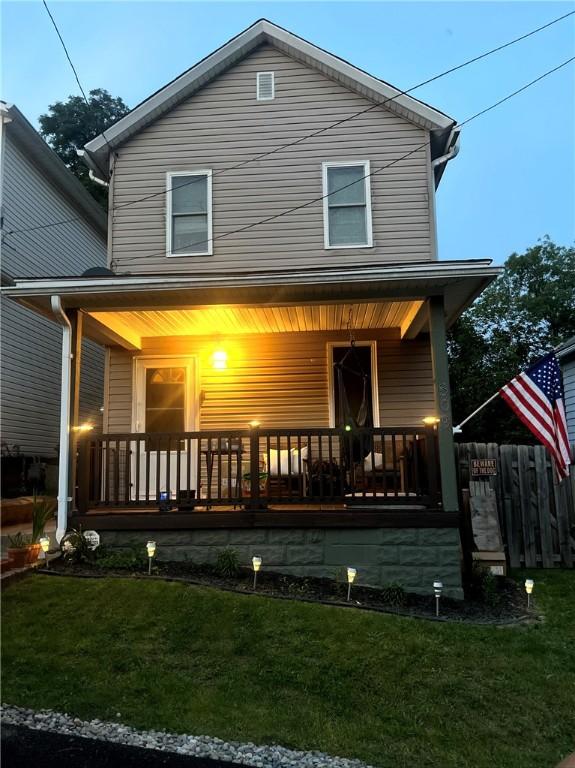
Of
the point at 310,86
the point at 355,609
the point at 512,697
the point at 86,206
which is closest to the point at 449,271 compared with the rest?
the point at 355,609

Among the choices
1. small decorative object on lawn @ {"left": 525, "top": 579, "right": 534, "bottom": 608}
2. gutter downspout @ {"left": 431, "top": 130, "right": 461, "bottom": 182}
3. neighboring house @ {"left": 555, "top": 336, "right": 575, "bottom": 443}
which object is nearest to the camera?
small decorative object on lawn @ {"left": 525, "top": 579, "right": 534, "bottom": 608}

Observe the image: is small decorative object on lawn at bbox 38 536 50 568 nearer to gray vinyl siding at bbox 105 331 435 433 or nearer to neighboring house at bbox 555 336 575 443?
gray vinyl siding at bbox 105 331 435 433

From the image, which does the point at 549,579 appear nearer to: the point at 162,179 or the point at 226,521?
the point at 226,521

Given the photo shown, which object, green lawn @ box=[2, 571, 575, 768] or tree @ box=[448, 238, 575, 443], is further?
tree @ box=[448, 238, 575, 443]

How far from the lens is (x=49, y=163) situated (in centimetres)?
1196

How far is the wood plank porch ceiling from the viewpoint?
24.4 feet

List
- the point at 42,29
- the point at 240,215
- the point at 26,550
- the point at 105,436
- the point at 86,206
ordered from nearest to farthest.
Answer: the point at 26,550, the point at 105,436, the point at 42,29, the point at 240,215, the point at 86,206

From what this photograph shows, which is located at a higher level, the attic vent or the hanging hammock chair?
the attic vent

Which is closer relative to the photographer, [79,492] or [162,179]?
[79,492]

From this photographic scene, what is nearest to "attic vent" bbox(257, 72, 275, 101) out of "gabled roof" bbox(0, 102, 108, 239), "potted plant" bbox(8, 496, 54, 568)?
"gabled roof" bbox(0, 102, 108, 239)

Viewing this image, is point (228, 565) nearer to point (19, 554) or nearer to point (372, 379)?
point (19, 554)

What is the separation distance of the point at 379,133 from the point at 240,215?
2.51 meters

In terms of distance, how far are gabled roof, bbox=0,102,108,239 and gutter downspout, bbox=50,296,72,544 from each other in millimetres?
5704

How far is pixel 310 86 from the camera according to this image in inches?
360
